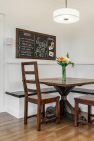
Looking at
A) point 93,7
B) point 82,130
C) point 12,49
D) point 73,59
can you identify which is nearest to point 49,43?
point 73,59

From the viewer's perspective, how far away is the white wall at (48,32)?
380 centimetres

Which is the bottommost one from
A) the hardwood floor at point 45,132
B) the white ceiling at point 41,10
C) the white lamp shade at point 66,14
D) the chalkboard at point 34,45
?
the hardwood floor at point 45,132

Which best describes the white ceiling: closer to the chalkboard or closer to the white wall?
the white wall

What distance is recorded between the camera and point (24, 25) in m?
4.04

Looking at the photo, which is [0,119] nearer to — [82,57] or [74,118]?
[74,118]

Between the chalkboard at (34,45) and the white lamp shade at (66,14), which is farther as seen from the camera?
the chalkboard at (34,45)

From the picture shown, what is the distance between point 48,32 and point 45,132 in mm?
2666

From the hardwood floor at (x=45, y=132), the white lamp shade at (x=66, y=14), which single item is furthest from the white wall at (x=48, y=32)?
the white lamp shade at (x=66, y=14)

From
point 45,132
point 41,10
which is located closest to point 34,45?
point 41,10

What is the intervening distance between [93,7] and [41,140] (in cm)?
327

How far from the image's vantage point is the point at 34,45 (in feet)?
13.8

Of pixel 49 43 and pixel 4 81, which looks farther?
pixel 49 43

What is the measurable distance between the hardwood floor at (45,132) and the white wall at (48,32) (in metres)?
1.01

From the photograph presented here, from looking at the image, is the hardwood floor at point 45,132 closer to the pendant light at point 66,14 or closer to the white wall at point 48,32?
the white wall at point 48,32
